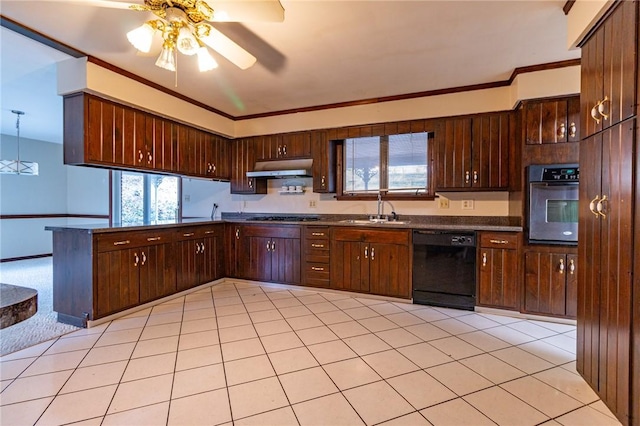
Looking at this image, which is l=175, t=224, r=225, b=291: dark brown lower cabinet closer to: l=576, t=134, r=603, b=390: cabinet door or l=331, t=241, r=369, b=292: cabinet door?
l=331, t=241, r=369, b=292: cabinet door

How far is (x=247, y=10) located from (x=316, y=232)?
2.54m

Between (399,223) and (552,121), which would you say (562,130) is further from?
(399,223)

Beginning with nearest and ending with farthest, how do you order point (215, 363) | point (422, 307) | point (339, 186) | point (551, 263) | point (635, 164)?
point (635, 164)
point (215, 363)
point (551, 263)
point (422, 307)
point (339, 186)

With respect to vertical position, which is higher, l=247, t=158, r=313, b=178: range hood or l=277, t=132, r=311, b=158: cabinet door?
l=277, t=132, r=311, b=158: cabinet door

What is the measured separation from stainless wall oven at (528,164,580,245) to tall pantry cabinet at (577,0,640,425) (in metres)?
0.96

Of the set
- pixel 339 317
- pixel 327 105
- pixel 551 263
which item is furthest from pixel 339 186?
pixel 551 263

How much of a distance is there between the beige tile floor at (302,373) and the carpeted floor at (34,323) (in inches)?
6.0

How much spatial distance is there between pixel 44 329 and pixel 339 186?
340cm

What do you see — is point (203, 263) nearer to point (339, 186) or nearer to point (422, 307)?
point (339, 186)

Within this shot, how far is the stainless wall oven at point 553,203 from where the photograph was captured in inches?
106

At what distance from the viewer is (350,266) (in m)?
3.61

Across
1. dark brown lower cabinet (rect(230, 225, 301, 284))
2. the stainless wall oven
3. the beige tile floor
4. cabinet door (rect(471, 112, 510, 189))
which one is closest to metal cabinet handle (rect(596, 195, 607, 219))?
the beige tile floor

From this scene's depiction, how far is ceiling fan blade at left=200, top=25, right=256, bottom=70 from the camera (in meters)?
1.96

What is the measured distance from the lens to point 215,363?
80.3 inches
